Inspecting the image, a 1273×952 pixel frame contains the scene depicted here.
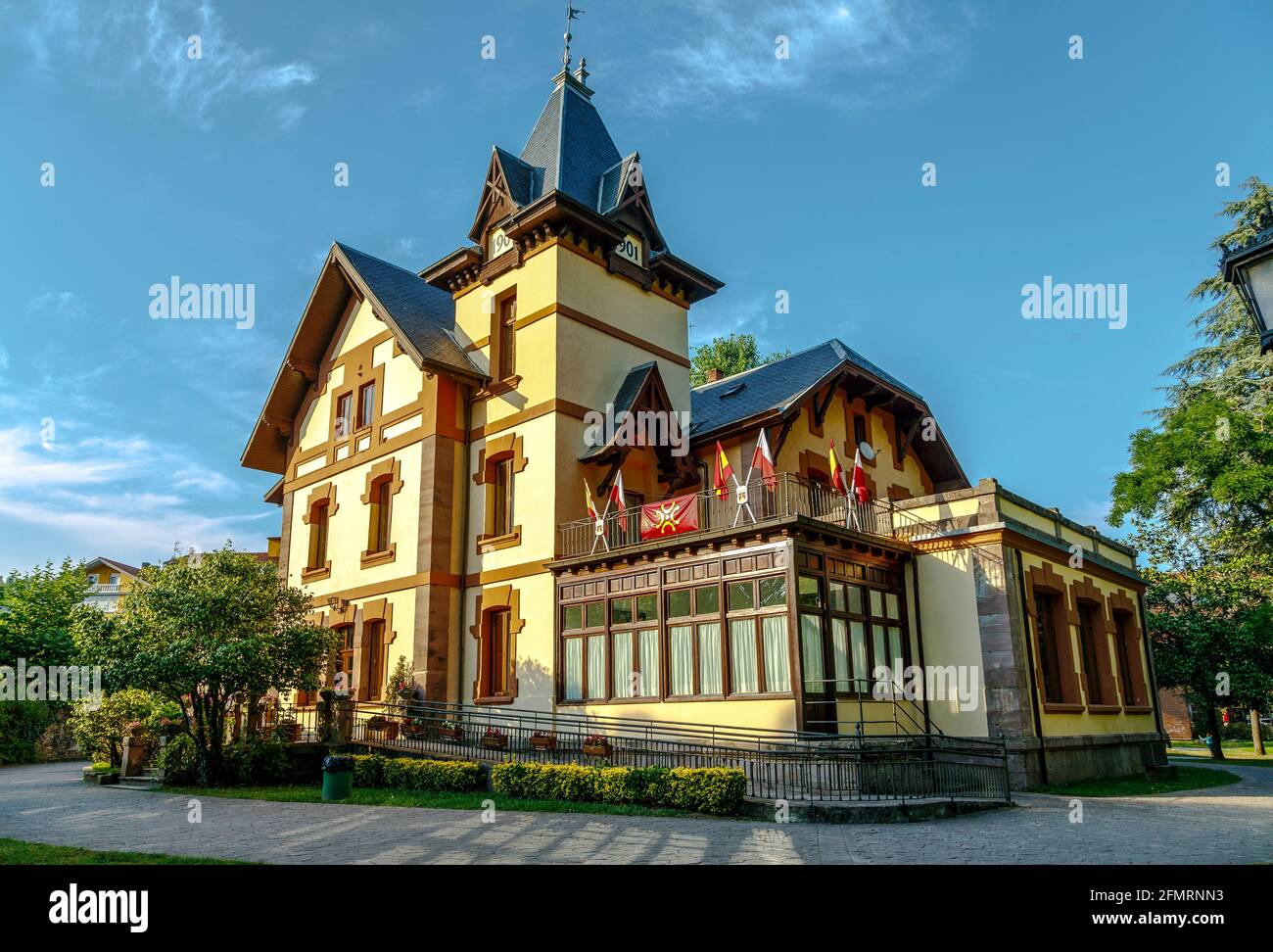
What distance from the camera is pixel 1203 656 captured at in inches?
1059

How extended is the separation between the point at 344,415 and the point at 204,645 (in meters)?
10.9

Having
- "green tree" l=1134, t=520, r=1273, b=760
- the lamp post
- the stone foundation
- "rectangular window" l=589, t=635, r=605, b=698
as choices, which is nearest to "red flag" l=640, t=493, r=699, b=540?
"rectangular window" l=589, t=635, r=605, b=698

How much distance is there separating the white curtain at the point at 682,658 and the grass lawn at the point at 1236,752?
21.0 metres

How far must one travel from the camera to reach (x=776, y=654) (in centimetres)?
1656

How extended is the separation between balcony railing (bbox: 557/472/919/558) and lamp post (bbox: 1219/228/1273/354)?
10359mm

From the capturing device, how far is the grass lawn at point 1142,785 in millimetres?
17266

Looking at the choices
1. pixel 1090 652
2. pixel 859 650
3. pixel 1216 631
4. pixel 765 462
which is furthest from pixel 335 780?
pixel 1216 631

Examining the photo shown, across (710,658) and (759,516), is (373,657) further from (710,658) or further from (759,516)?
(759,516)

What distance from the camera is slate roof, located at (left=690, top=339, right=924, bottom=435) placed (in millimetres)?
22719

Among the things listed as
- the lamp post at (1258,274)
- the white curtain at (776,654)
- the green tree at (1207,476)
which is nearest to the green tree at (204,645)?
the white curtain at (776,654)
